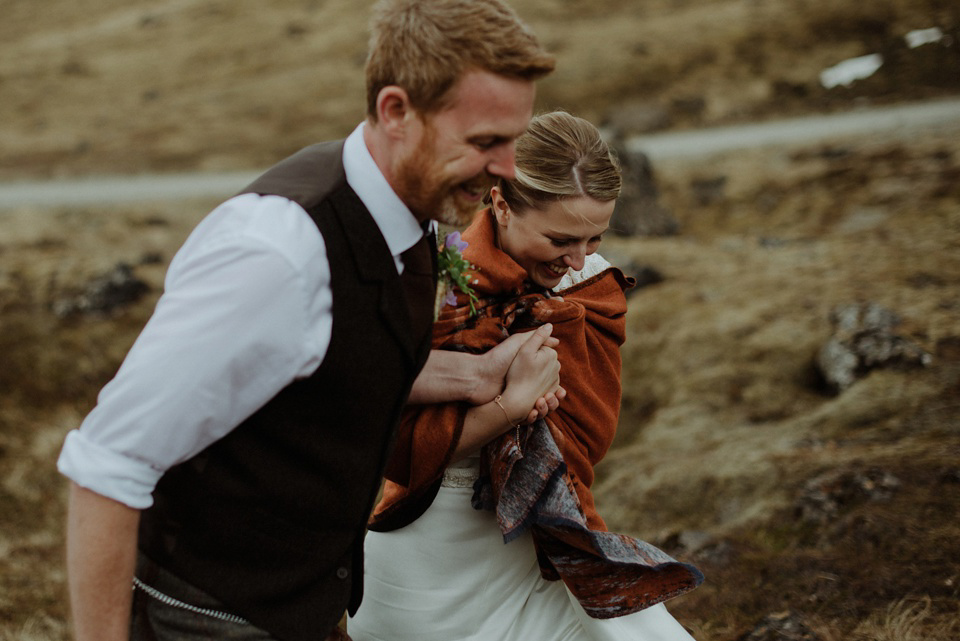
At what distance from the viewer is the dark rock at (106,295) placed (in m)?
9.78

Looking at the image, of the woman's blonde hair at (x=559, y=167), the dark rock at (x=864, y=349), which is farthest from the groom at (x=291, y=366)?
the dark rock at (x=864, y=349)

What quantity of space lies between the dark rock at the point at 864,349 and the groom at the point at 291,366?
6104 mm

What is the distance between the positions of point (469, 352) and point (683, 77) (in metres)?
25.1

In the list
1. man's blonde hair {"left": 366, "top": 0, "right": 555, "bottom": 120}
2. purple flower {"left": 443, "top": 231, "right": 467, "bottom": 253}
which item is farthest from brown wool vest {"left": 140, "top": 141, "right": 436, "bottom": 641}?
purple flower {"left": 443, "top": 231, "right": 467, "bottom": 253}

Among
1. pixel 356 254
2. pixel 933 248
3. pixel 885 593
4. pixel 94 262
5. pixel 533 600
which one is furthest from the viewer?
pixel 94 262

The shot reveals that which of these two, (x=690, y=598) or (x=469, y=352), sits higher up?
(x=469, y=352)

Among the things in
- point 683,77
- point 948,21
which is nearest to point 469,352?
point 683,77

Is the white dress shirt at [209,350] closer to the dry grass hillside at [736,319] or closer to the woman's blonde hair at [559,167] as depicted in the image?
the woman's blonde hair at [559,167]

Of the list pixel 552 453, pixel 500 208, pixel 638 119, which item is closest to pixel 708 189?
pixel 638 119

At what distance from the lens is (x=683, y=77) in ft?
84.0

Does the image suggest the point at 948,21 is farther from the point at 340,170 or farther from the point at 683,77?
the point at 340,170

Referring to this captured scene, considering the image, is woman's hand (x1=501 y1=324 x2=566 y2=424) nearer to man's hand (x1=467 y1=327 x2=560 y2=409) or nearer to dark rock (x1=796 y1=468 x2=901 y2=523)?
man's hand (x1=467 y1=327 x2=560 y2=409)

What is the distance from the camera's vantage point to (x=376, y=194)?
1.87 meters

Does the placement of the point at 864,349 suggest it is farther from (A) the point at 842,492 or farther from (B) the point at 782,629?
(B) the point at 782,629
